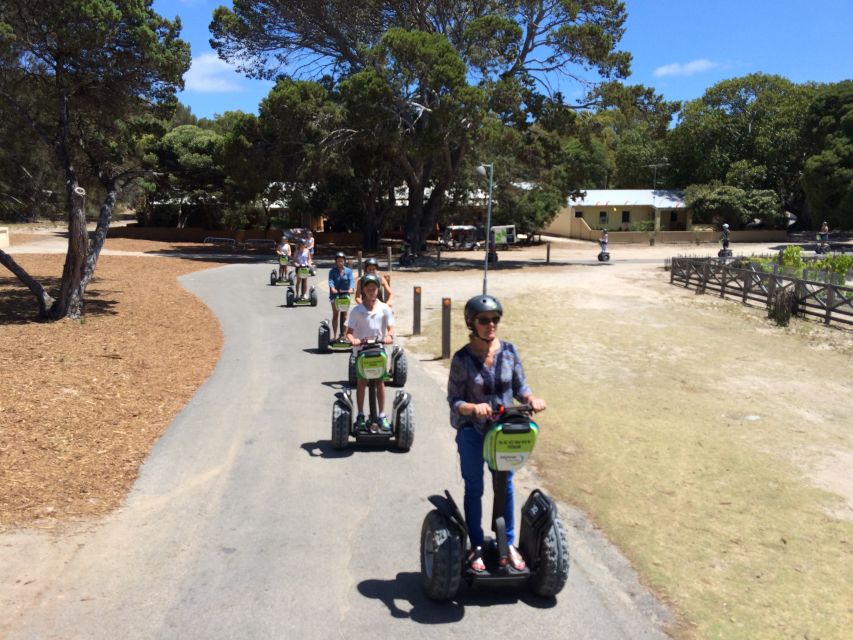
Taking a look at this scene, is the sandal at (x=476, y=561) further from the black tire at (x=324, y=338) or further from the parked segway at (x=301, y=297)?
Answer: the parked segway at (x=301, y=297)

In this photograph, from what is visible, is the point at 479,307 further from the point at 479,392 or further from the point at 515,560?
the point at 515,560

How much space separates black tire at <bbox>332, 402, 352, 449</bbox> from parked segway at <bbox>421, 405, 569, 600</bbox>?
9.22 feet

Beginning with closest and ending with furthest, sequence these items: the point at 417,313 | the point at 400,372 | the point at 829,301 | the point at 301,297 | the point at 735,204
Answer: the point at 400,372
the point at 417,313
the point at 829,301
the point at 301,297
the point at 735,204

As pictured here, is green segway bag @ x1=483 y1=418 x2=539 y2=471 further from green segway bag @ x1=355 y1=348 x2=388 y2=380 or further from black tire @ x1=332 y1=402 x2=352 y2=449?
black tire @ x1=332 y1=402 x2=352 y2=449

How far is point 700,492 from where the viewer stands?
6809 mm

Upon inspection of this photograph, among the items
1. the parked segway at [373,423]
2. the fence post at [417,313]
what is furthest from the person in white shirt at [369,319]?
the fence post at [417,313]

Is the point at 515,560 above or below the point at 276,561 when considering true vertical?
above

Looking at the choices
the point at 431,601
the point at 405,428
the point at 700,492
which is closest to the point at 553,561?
the point at 431,601

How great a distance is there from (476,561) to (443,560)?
24cm

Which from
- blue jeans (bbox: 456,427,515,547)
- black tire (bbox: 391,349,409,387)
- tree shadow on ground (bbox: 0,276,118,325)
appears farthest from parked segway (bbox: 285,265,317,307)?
blue jeans (bbox: 456,427,515,547)

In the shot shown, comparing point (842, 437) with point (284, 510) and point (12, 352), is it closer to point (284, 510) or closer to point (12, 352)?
point (284, 510)

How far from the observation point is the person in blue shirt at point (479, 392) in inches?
177

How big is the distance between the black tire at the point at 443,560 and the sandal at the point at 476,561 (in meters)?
0.10

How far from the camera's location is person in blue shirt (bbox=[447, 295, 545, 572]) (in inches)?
177
